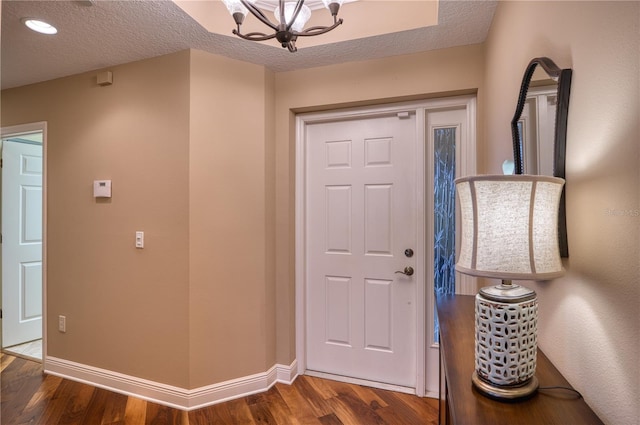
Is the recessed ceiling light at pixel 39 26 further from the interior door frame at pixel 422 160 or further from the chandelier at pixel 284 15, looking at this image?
the interior door frame at pixel 422 160

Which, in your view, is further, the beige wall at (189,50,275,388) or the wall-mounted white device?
the wall-mounted white device

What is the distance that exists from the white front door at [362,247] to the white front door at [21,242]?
2772mm

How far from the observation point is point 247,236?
235 cm

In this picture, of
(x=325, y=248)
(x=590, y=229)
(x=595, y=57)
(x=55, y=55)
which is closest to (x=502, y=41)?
(x=595, y=57)

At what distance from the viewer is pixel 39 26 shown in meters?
1.88

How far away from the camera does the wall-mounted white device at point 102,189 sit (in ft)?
7.85

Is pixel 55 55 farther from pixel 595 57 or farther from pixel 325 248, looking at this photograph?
pixel 595 57

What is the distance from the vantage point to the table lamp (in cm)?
72

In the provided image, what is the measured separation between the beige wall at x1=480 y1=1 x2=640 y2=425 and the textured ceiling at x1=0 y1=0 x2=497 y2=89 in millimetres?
1056

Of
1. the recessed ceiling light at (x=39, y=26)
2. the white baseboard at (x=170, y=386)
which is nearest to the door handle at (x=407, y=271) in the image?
the white baseboard at (x=170, y=386)

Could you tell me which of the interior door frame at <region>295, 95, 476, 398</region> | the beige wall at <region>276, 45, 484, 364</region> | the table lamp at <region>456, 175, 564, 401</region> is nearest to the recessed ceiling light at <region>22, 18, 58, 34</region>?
the beige wall at <region>276, 45, 484, 364</region>

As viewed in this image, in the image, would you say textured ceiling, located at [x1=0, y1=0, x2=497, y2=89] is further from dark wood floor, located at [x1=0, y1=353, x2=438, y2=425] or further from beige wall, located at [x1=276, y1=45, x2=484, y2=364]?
dark wood floor, located at [x1=0, y1=353, x2=438, y2=425]

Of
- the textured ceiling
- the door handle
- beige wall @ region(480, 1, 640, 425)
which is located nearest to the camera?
beige wall @ region(480, 1, 640, 425)

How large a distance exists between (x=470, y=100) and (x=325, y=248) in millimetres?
1437
